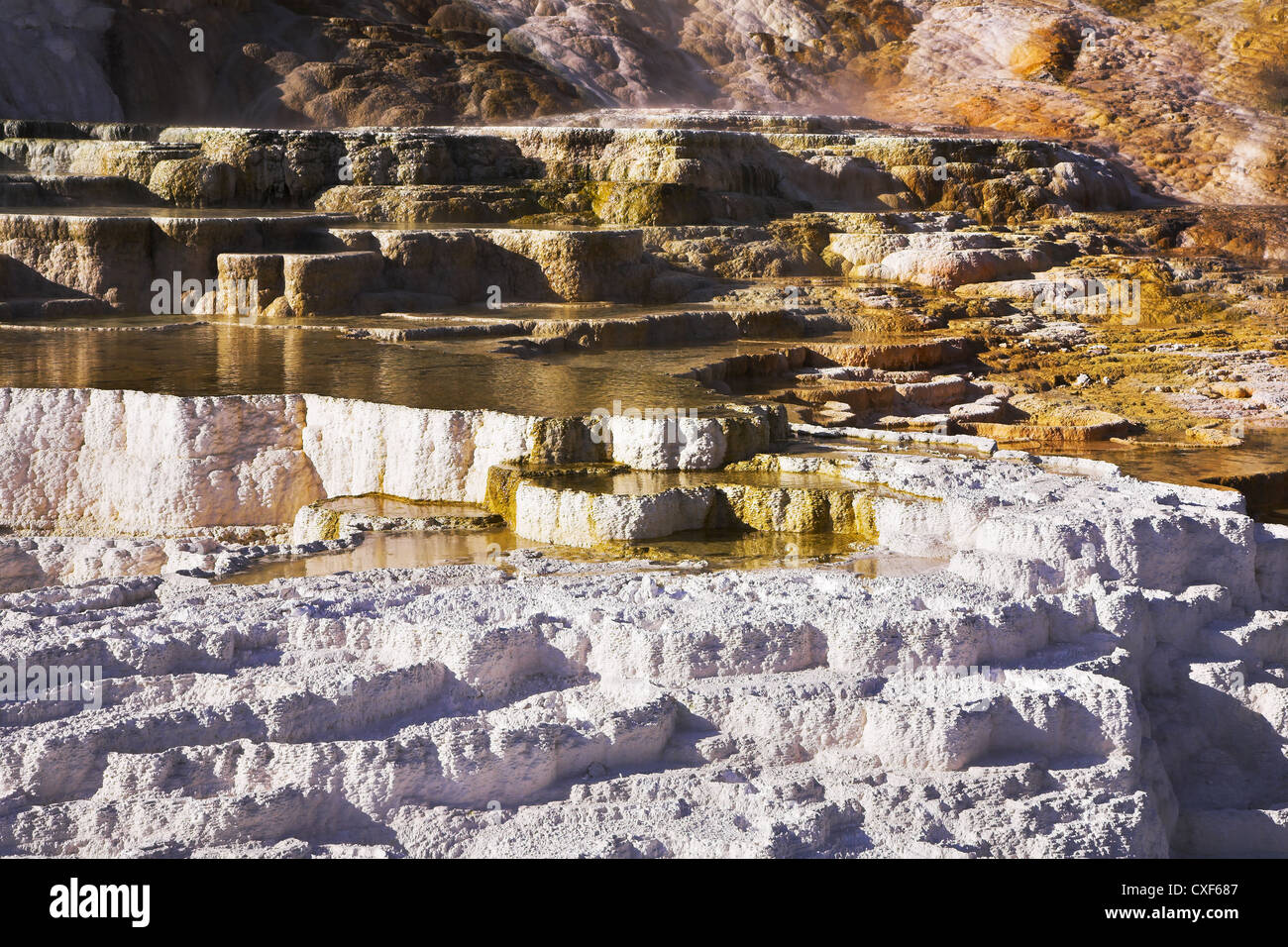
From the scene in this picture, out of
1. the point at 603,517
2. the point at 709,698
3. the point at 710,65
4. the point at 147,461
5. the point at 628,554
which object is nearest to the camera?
the point at 709,698

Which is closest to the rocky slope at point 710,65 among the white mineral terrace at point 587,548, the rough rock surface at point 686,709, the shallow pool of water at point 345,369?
the white mineral terrace at point 587,548

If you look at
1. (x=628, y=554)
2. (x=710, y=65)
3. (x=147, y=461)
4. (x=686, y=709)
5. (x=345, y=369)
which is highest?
(x=710, y=65)

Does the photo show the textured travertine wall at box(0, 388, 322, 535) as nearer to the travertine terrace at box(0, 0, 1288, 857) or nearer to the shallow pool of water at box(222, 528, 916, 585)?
the travertine terrace at box(0, 0, 1288, 857)

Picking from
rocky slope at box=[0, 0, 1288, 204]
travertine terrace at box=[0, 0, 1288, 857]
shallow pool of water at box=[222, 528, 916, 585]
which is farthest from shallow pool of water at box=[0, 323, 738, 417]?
rocky slope at box=[0, 0, 1288, 204]

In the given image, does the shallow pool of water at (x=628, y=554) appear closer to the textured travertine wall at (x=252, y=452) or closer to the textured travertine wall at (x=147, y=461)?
the textured travertine wall at (x=252, y=452)

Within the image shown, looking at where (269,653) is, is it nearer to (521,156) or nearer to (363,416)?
(363,416)

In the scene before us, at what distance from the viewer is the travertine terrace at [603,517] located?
345 cm

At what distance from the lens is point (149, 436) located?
608 cm

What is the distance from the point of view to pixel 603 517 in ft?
16.6

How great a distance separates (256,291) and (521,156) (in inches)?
180

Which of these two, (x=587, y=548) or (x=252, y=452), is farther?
(x=252, y=452)

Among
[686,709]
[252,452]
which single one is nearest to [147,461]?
[252,452]

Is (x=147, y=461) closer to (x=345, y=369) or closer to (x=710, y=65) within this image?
→ (x=345, y=369)

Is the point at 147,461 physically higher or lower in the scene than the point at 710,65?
lower
